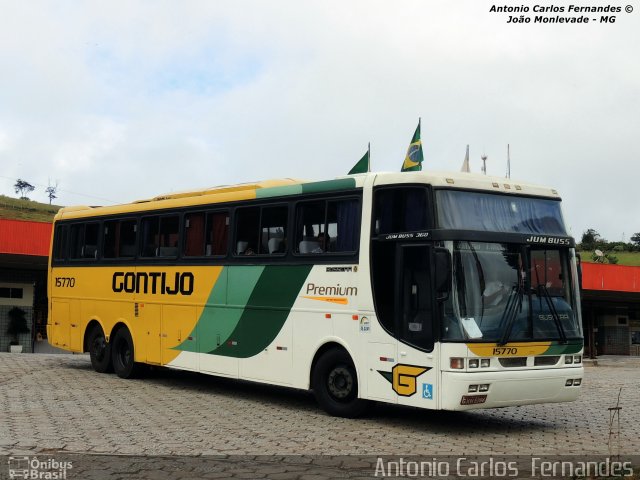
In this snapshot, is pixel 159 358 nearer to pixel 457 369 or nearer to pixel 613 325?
pixel 457 369

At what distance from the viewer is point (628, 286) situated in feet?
141

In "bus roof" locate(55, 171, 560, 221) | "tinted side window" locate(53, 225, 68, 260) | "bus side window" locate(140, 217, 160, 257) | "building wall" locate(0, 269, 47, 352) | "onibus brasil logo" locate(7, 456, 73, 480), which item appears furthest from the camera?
"building wall" locate(0, 269, 47, 352)

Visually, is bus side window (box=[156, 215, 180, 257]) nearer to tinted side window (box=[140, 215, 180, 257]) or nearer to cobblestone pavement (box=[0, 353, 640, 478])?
tinted side window (box=[140, 215, 180, 257])

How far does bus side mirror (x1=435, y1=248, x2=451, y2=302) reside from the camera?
10.7 meters

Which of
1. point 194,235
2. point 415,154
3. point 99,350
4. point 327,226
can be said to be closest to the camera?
point 327,226

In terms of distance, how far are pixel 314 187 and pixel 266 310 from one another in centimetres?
218

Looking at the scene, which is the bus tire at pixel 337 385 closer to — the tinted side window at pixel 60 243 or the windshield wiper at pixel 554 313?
the windshield wiper at pixel 554 313

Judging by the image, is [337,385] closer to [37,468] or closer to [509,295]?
[509,295]

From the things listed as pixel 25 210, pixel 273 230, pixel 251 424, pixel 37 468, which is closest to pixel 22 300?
pixel 273 230

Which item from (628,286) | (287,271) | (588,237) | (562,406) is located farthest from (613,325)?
(588,237)

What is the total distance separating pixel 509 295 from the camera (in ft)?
36.9

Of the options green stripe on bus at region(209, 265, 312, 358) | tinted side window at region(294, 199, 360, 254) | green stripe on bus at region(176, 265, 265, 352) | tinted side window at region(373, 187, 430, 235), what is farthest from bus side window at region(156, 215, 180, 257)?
tinted side window at region(373, 187, 430, 235)

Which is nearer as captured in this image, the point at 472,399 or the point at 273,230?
the point at 472,399

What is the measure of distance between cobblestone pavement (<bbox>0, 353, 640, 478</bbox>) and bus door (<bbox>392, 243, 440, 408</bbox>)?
0.58 m
